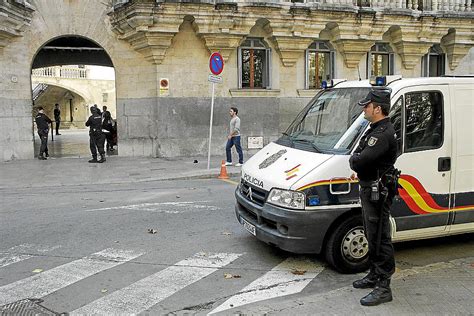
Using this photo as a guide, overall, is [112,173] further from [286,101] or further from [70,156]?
[286,101]

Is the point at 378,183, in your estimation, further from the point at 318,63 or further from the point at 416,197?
the point at 318,63

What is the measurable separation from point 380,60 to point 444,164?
14682 millimetres

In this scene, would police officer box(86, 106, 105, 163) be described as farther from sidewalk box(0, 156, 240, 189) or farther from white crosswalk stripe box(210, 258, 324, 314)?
white crosswalk stripe box(210, 258, 324, 314)

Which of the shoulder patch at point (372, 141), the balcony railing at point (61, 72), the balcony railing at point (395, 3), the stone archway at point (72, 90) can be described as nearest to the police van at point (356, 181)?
the shoulder patch at point (372, 141)

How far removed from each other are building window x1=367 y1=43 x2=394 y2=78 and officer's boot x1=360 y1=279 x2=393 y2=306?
1583 cm

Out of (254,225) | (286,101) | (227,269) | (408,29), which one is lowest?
(227,269)

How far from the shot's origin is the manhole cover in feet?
14.3

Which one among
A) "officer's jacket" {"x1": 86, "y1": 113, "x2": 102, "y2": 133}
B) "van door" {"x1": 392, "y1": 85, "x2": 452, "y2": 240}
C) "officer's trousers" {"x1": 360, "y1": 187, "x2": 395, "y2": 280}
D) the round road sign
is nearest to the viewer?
"officer's trousers" {"x1": 360, "y1": 187, "x2": 395, "y2": 280}

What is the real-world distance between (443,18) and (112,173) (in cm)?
1377

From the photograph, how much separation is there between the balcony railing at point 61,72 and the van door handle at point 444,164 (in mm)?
36253

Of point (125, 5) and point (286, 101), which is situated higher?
point (125, 5)

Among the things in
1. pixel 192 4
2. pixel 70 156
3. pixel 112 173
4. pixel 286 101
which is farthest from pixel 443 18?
pixel 70 156

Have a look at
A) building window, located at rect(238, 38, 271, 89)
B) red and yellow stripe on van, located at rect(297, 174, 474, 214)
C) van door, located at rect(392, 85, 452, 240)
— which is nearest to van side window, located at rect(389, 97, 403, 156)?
van door, located at rect(392, 85, 452, 240)

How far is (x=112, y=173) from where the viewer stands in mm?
13305
